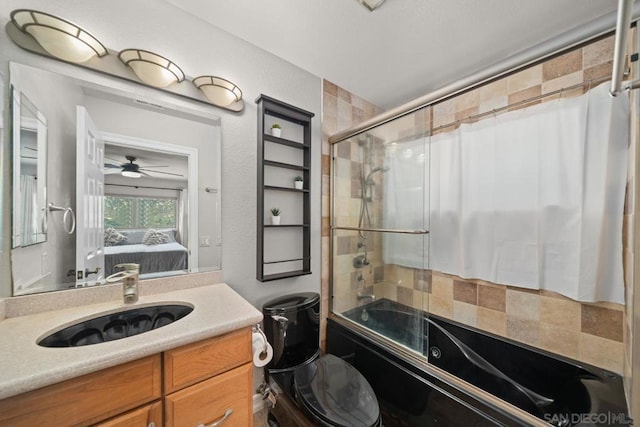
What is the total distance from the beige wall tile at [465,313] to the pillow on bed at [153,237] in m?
2.21

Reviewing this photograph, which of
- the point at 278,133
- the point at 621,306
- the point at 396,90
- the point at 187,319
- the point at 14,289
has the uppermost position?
the point at 396,90

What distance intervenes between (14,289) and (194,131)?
99 centimetres

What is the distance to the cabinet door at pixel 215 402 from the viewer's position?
754mm

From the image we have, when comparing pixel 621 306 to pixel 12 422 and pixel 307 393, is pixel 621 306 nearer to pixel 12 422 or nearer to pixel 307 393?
pixel 307 393

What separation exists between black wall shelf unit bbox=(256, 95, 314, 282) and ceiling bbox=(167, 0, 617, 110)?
1.33ft

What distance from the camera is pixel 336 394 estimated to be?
1.17 m

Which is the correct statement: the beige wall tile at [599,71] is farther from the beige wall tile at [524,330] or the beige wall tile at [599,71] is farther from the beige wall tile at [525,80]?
the beige wall tile at [524,330]

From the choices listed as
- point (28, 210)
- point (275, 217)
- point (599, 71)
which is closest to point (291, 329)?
point (275, 217)

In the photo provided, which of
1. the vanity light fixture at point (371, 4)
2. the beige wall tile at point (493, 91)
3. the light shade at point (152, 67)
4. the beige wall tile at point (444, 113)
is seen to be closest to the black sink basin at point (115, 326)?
the light shade at point (152, 67)

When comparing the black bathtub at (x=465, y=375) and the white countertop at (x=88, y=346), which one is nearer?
the white countertop at (x=88, y=346)

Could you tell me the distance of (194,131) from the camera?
4.32 feet

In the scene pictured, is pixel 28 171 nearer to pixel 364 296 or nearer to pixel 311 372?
pixel 311 372

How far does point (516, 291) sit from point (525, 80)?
152 centimetres

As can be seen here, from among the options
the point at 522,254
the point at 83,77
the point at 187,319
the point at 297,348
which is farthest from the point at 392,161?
the point at 83,77
